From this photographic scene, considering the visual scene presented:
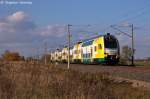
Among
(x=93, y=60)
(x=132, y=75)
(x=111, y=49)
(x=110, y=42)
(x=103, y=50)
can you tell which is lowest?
(x=132, y=75)

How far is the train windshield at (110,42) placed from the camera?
48.1 m

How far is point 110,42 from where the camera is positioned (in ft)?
160

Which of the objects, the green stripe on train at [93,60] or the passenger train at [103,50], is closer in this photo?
the passenger train at [103,50]

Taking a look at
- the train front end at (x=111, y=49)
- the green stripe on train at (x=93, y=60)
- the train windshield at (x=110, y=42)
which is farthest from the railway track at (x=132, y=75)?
the green stripe on train at (x=93, y=60)

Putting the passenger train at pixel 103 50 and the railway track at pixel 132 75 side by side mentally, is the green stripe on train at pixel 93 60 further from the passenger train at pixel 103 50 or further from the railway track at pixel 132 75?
the railway track at pixel 132 75

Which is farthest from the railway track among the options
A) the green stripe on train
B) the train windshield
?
the green stripe on train

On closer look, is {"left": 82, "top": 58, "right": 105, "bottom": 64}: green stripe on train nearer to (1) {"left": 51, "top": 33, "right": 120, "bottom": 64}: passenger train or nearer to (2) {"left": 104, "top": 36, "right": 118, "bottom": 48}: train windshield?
(1) {"left": 51, "top": 33, "right": 120, "bottom": 64}: passenger train

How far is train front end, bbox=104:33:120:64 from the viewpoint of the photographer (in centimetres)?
4816

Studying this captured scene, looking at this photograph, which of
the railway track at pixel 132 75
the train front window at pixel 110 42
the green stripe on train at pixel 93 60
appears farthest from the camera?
the green stripe on train at pixel 93 60

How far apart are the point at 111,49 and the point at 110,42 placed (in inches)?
34.4

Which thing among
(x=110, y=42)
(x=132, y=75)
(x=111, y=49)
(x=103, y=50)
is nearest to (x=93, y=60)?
(x=111, y=49)

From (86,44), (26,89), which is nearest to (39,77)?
(26,89)

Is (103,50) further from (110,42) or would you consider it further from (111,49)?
(110,42)

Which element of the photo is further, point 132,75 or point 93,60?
point 93,60
